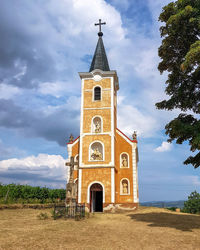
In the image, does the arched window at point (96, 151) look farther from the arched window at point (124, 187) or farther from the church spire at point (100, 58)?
the church spire at point (100, 58)

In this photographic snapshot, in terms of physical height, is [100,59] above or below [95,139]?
above

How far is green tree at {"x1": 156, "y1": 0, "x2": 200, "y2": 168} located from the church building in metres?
12.3

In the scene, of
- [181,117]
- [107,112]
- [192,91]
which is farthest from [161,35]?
[107,112]

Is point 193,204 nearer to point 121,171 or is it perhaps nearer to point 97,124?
point 121,171

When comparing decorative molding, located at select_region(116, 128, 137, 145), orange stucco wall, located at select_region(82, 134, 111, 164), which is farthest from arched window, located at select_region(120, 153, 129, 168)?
orange stucco wall, located at select_region(82, 134, 111, 164)

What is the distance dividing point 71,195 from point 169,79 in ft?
32.4

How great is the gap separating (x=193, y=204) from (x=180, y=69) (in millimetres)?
29626

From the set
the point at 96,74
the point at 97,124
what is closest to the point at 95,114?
the point at 97,124

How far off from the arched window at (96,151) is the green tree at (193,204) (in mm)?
19707

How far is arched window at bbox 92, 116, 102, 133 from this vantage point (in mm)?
25859

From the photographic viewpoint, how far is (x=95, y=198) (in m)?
25.1

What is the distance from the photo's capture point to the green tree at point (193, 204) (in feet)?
113

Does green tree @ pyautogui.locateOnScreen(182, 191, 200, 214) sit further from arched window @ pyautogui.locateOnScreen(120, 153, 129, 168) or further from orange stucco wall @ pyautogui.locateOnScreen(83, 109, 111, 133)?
orange stucco wall @ pyautogui.locateOnScreen(83, 109, 111, 133)

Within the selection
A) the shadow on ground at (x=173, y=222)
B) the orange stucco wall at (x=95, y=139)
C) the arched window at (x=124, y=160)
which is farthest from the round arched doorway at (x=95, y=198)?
the shadow on ground at (x=173, y=222)
